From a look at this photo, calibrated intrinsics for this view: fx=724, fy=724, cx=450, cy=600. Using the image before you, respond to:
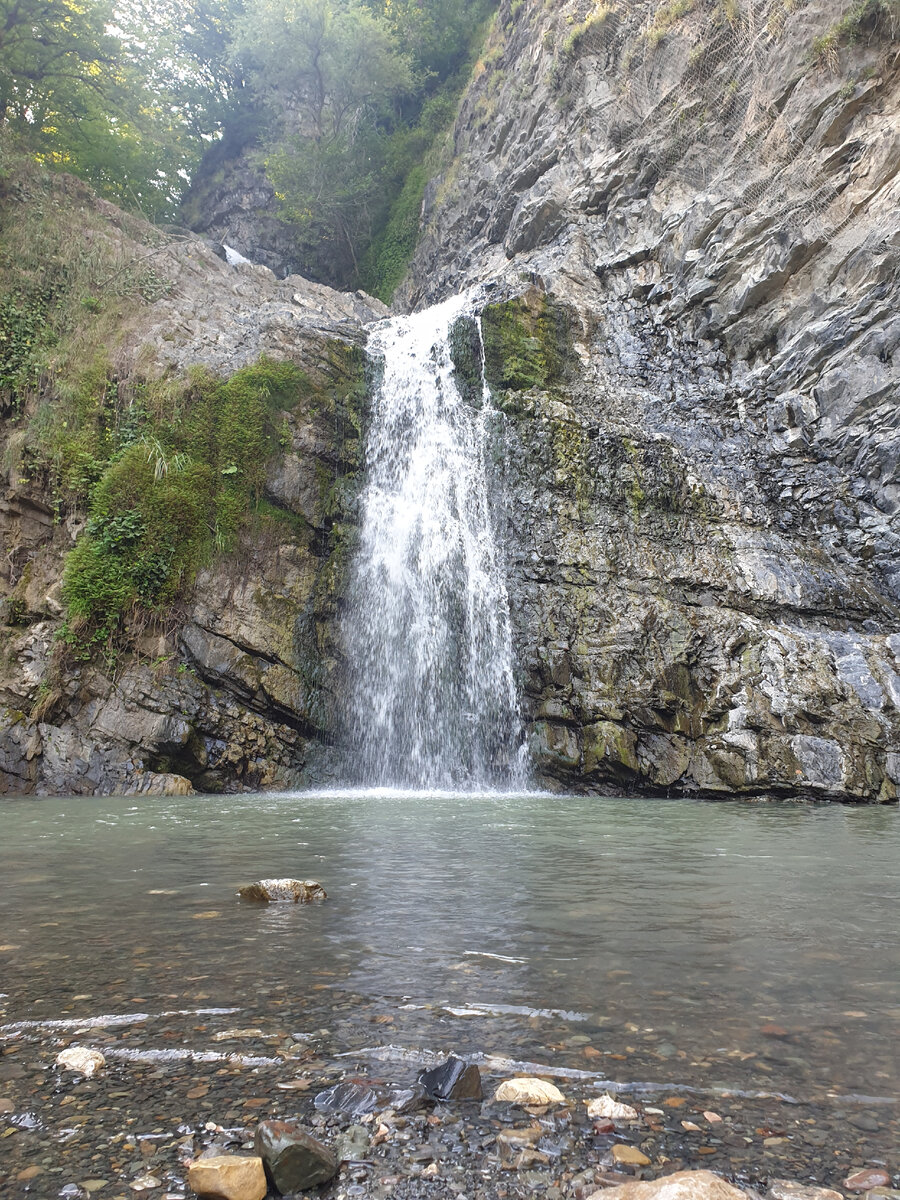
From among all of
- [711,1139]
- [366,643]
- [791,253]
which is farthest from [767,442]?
[711,1139]

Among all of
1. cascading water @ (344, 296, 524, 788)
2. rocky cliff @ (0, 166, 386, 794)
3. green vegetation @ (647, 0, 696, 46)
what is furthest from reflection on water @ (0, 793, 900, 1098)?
green vegetation @ (647, 0, 696, 46)

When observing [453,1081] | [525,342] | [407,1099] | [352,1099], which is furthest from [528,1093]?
[525,342]

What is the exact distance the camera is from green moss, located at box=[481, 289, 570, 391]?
1441cm

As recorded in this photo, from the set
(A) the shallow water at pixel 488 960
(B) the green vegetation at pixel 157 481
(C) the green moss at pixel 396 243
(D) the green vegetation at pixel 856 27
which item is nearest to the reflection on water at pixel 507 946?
(A) the shallow water at pixel 488 960

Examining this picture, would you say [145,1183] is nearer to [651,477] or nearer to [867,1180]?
[867,1180]

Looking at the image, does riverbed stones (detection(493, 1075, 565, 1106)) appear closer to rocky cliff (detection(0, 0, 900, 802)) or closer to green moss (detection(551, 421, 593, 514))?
rocky cliff (detection(0, 0, 900, 802))

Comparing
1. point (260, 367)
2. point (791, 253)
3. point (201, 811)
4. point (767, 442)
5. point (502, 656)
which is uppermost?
point (791, 253)

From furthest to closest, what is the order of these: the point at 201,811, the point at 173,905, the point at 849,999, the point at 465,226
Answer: the point at 465,226, the point at 201,811, the point at 173,905, the point at 849,999

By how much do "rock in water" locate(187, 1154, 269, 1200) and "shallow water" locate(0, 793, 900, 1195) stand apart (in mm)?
449

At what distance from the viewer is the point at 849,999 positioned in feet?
7.20

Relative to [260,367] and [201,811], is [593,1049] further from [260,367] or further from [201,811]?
[260,367]

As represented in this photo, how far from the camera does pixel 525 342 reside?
1496 cm

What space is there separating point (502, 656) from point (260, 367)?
279 inches

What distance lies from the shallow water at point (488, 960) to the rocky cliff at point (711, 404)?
16.2 feet
